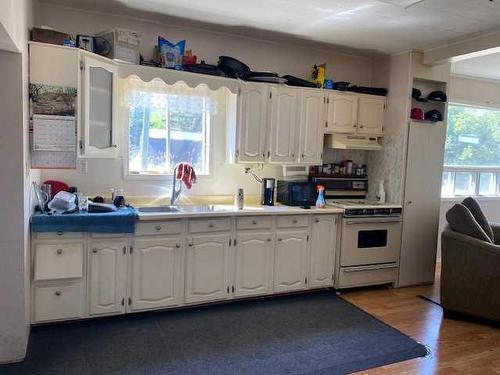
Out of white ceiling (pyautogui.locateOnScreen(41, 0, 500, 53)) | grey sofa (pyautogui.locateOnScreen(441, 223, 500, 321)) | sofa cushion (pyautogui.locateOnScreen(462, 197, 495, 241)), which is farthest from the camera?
sofa cushion (pyautogui.locateOnScreen(462, 197, 495, 241))

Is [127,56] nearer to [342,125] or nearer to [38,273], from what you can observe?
[38,273]

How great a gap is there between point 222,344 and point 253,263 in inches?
34.4

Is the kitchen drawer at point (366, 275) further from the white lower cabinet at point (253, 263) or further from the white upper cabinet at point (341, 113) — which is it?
the white upper cabinet at point (341, 113)

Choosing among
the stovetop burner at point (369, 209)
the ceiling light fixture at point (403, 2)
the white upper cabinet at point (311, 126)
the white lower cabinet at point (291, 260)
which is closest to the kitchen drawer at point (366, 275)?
the white lower cabinet at point (291, 260)

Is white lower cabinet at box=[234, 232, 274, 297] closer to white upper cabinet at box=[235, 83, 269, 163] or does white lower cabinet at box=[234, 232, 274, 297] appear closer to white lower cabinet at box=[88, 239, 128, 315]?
white upper cabinet at box=[235, 83, 269, 163]

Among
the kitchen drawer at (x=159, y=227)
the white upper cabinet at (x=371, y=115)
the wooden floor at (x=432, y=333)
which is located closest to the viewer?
the wooden floor at (x=432, y=333)

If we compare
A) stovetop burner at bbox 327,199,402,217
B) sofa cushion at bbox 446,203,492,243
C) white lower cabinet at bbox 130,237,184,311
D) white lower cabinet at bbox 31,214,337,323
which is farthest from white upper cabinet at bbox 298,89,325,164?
white lower cabinet at bbox 130,237,184,311

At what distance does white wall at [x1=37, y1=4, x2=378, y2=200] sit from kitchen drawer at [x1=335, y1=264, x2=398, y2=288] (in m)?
1.25

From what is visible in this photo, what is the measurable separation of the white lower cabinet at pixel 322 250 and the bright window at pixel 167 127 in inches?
48.0

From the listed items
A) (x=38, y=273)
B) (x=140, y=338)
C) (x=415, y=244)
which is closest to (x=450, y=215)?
(x=415, y=244)

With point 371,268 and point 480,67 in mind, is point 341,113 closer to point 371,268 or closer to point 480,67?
point 371,268

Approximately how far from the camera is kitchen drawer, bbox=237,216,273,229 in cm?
348

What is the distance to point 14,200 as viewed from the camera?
243cm

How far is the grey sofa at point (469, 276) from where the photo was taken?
3.28 meters
